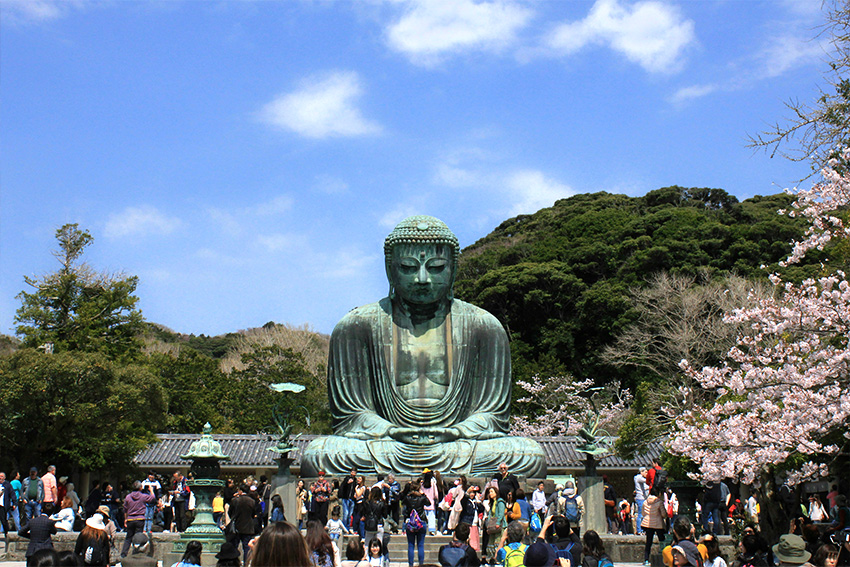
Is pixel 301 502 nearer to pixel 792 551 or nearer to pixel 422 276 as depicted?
pixel 422 276

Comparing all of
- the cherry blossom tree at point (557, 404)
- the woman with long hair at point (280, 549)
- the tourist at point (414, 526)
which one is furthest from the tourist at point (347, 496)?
the cherry blossom tree at point (557, 404)

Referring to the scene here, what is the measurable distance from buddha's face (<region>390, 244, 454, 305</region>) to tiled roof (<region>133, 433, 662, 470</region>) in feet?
45.0

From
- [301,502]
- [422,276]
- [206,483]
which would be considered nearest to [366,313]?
[422,276]

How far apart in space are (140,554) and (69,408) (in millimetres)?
13726

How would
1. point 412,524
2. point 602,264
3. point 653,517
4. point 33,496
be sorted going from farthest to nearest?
point 602,264 < point 33,496 < point 653,517 < point 412,524

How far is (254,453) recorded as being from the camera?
94.2 feet

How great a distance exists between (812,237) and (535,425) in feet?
71.4

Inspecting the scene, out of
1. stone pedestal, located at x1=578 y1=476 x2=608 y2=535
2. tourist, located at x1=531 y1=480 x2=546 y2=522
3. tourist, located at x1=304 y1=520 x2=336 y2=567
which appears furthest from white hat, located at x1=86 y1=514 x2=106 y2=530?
stone pedestal, located at x1=578 y1=476 x2=608 y2=535

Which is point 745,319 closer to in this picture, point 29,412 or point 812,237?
point 812,237

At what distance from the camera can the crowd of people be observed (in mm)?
6340

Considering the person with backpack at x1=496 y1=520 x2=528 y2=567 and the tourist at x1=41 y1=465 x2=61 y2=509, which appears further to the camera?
the tourist at x1=41 y1=465 x2=61 y2=509

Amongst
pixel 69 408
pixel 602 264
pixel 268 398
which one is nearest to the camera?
pixel 69 408

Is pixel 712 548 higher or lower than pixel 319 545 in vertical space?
lower

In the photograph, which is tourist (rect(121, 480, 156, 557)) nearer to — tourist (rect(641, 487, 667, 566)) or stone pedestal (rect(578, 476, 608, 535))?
stone pedestal (rect(578, 476, 608, 535))
